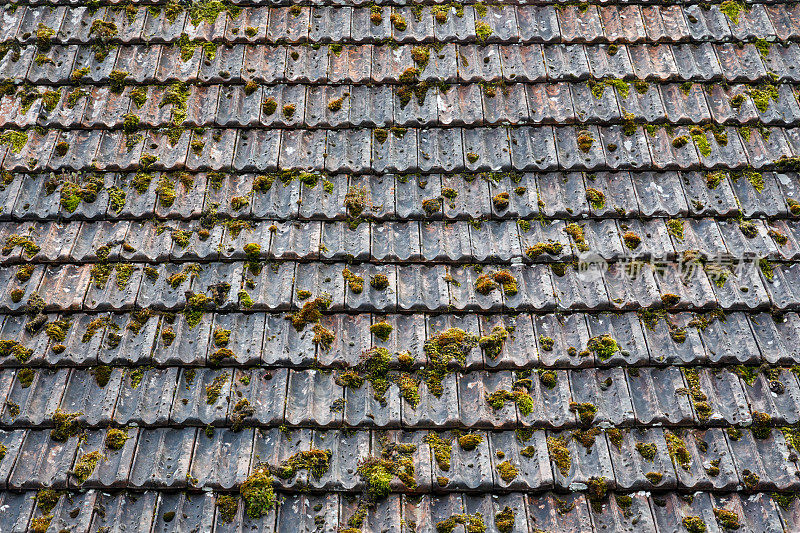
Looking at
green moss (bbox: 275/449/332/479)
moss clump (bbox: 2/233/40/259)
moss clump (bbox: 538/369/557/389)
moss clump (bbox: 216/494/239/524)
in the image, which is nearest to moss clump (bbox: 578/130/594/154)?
moss clump (bbox: 538/369/557/389)

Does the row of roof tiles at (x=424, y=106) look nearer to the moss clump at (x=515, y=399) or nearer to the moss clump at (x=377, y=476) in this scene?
the moss clump at (x=515, y=399)

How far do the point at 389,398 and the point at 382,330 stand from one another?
0.37 metres

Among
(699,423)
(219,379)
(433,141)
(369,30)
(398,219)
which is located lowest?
(219,379)

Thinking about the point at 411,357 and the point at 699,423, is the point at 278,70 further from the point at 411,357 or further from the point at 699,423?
the point at 699,423

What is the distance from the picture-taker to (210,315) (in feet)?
10.9

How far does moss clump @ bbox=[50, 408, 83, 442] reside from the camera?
120 inches

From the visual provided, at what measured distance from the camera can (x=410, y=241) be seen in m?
3.53

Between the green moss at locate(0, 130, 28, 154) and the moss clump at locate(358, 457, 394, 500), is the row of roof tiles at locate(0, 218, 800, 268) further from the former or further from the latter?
the moss clump at locate(358, 457, 394, 500)

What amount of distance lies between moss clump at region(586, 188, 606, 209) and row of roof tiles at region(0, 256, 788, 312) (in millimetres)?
341

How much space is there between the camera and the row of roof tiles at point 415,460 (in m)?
2.91

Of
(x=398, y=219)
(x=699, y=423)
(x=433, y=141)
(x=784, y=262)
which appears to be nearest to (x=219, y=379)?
(x=398, y=219)

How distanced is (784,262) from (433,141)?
2139 mm

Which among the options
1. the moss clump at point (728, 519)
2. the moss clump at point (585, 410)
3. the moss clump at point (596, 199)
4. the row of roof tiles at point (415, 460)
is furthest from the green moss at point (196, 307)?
the moss clump at point (728, 519)

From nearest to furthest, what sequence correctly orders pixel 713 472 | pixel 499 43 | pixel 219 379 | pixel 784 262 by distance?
pixel 713 472, pixel 219 379, pixel 784 262, pixel 499 43
